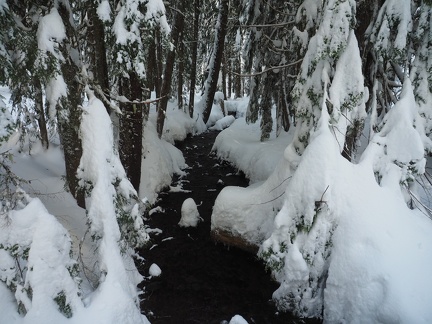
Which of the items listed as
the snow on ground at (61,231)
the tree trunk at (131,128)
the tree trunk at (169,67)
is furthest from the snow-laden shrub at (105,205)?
the tree trunk at (169,67)

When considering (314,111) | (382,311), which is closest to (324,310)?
(382,311)

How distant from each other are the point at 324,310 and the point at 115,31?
565 centimetres

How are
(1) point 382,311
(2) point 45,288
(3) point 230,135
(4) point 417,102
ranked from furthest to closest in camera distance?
1. (3) point 230,135
2. (4) point 417,102
3. (1) point 382,311
4. (2) point 45,288

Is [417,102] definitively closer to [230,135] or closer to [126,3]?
A: [126,3]

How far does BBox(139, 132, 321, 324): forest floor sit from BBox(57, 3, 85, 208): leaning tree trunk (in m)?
2.38

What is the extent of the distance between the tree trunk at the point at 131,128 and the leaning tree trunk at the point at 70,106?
129 centimetres

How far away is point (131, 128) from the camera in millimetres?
7293

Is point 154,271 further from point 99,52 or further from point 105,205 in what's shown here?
point 99,52

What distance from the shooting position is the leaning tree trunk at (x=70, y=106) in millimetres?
4508

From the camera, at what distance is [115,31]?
14.8 feet

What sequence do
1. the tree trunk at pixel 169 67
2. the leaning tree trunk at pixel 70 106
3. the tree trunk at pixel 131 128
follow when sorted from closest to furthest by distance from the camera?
the leaning tree trunk at pixel 70 106 < the tree trunk at pixel 131 128 < the tree trunk at pixel 169 67

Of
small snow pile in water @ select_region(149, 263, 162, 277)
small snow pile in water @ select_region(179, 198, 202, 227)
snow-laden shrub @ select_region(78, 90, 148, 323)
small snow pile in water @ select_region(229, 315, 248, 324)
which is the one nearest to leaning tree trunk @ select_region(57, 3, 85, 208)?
snow-laden shrub @ select_region(78, 90, 148, 323)

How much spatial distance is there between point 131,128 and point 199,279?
4062 millimetres

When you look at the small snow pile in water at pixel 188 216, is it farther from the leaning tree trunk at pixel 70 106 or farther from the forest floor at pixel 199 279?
the leaning tree trunk at pixel 70 106
